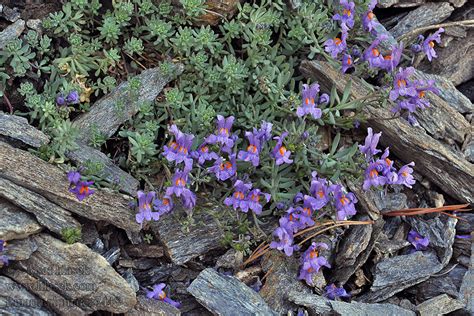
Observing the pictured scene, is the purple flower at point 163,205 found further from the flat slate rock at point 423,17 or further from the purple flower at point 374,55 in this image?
the flat slate rock at point 423,17

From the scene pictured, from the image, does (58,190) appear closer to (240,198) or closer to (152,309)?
(152,309)

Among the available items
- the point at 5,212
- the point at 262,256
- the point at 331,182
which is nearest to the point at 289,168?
the point at 331,182

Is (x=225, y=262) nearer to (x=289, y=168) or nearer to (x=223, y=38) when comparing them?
(x=289, y=168)

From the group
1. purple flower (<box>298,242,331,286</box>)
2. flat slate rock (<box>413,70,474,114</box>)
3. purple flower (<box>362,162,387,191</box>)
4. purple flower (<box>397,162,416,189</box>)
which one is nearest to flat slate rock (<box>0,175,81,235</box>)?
purple flower (<box>298,242,331,286</box>)

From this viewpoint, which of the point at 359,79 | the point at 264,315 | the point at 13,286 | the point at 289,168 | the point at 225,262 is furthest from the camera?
the point at 359,79

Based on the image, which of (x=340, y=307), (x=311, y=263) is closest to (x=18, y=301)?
(x=311, y=263)

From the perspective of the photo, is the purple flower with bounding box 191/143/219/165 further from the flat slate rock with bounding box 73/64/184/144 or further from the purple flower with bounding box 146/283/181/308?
the purple flower with bounding box 146/283/181/308
